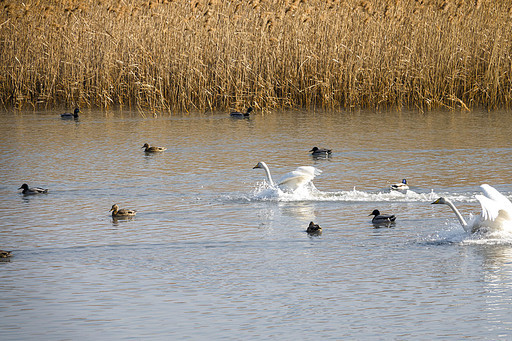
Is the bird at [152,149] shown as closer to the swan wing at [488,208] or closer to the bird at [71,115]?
the bird at [71,115]

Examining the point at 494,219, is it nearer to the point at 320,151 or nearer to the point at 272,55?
the point at 320,151

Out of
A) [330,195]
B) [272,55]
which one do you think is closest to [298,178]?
[330,195]

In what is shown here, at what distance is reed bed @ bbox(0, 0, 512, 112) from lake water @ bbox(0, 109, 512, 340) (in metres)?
2.82

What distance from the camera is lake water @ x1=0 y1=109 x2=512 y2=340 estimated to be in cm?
727

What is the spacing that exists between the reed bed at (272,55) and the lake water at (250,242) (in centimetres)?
282

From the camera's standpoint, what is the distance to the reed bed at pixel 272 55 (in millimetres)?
20766

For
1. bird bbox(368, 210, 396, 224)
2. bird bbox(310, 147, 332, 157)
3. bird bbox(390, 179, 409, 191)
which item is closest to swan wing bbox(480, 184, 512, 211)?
bird bbox(368, 210, 396, 224)

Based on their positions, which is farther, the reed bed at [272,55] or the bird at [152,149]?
the reed bed at [272,55]

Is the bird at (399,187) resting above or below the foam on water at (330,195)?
above

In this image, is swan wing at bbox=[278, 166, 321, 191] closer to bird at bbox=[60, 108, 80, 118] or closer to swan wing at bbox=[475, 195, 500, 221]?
swan wing at bbox=[475, 195, 500, 221]

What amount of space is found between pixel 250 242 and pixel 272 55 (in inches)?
458

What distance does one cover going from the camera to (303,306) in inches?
299

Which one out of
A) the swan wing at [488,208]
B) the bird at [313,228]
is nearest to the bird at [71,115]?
the bird at [313,228]

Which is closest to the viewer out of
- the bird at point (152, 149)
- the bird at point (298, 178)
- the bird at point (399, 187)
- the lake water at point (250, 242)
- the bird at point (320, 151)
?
the lake water at point (250, 242)
